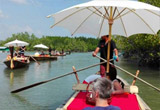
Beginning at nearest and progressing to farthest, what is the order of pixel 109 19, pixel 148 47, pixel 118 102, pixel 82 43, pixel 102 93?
pixel 102 93 → pixel 118 102 → pixel 109 19 → pixel 148 47 → pixel 82 43

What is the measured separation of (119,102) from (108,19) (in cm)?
227

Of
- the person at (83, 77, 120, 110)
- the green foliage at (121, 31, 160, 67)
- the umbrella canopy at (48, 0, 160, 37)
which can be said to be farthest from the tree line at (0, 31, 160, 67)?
the person at (83, 77, 120, 110)

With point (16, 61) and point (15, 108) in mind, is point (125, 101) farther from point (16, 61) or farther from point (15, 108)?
point (16, 61)

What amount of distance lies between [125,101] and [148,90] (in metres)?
7.07

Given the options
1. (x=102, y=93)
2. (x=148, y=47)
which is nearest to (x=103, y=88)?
(x=102, y=93)

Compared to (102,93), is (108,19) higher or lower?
higher

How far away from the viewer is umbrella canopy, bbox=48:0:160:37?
6555 mm

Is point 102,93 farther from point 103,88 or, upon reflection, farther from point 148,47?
point 148,47

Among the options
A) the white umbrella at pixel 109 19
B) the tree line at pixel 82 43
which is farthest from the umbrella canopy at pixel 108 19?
the tree line at pixel 82 43

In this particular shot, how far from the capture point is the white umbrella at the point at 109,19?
653 centimetres

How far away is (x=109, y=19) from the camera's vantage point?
634cm

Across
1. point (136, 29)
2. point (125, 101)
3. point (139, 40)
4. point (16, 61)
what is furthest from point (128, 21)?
point (139, 40)

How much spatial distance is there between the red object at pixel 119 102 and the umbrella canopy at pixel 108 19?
201 cm

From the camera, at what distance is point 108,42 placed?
6363 millimetres
